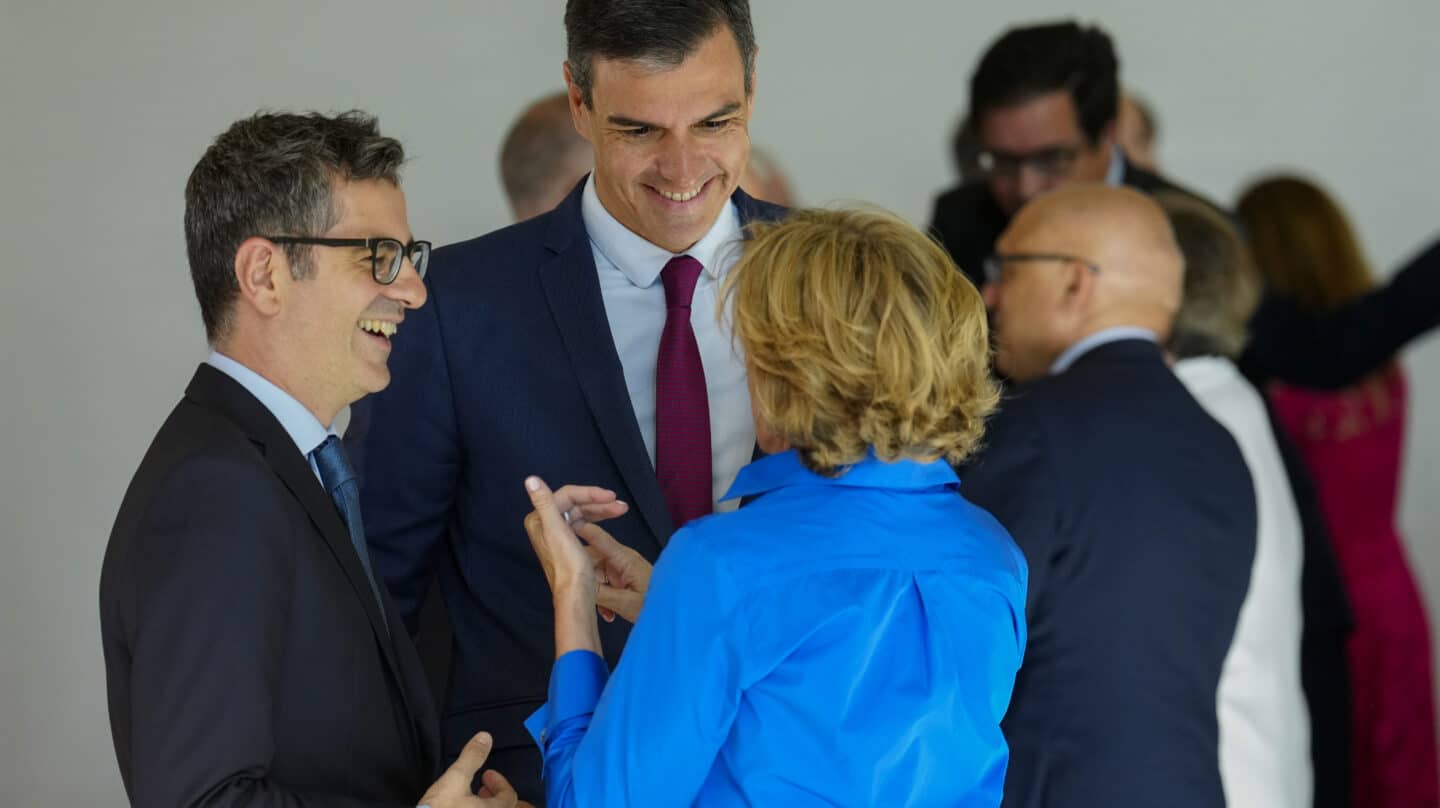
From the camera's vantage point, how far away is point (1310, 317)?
445cm

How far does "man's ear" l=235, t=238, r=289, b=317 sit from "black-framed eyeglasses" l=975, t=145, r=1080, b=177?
2.20 meters

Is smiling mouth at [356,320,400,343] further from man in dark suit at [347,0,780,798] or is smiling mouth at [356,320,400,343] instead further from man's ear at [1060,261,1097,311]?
man's ear at [1060,261,1097,311]

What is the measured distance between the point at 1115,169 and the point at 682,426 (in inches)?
75.8

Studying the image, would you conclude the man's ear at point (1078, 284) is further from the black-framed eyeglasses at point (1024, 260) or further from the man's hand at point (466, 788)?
the man's hand at point (466, 788)

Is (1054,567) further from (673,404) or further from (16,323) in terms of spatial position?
(16,323)

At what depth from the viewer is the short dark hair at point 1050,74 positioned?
3553mm

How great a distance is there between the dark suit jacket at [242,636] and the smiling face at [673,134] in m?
0.61

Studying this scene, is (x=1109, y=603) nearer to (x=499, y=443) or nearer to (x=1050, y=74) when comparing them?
(x=499, y=443)

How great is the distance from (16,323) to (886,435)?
292cm

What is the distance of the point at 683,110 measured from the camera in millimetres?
2035

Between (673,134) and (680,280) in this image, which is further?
(680,280)

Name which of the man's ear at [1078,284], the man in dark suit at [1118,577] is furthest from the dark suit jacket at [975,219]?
the man in dark suit at [1118,577]

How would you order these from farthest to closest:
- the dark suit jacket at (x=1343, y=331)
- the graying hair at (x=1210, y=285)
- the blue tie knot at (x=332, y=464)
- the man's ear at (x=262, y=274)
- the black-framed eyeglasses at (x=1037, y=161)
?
the dark suit jacket at (x=1343, y=331) → the black-framed eyeglasses at (x=1037, y=161) → the graying hair at (x=1210, y=285) → the blue tie knot at (x=332, y=464) → the man's ear at (x=262, y=274)

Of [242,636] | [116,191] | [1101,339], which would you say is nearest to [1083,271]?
[1101,339]
